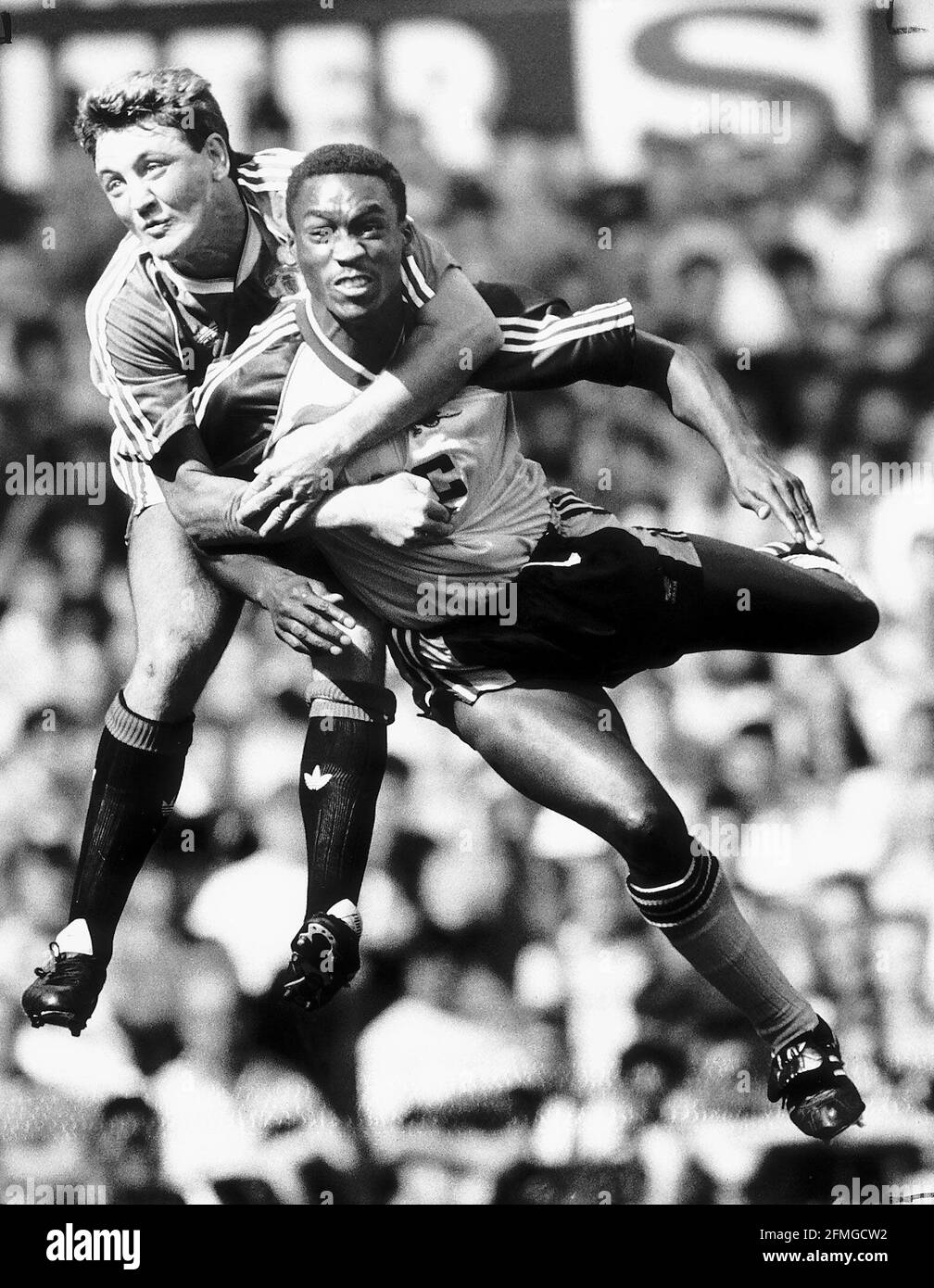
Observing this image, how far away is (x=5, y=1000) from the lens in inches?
131

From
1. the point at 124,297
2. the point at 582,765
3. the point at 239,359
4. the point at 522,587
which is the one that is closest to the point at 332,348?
the point at 239,359

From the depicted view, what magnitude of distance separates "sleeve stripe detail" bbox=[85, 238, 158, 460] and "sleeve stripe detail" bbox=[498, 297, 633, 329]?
2.58ft

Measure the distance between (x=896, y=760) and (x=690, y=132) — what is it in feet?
4.55

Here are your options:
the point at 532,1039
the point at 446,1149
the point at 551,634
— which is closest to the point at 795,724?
the point at 551,634

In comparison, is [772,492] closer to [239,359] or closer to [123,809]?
[239,359]

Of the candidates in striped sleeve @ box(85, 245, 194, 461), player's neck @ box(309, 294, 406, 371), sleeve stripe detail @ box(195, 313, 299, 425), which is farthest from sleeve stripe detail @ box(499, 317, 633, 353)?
striped sleeve @ box(85, 245, 194, 461)

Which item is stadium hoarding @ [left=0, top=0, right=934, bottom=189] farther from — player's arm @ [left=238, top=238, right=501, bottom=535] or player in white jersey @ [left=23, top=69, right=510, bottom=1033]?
player's arm @ [left=238, top=238, right=501, bottom=535]

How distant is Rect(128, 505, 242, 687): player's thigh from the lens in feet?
10.9

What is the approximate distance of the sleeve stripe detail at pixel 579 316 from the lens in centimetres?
330

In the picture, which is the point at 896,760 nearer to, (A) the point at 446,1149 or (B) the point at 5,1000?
(A) the point at 446,1149

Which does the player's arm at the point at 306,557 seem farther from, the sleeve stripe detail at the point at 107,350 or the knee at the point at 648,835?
the knee at the point at 648,835

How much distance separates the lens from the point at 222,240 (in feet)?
10.9

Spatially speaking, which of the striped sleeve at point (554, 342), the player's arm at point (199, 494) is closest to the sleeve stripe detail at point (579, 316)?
the striped sleeve at point (554, 342)
